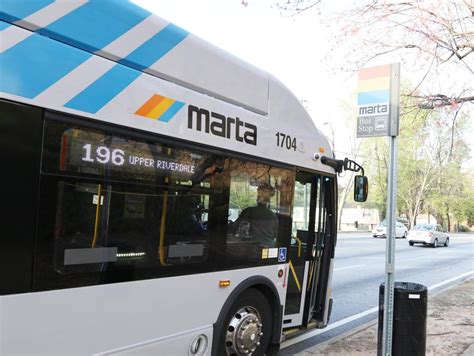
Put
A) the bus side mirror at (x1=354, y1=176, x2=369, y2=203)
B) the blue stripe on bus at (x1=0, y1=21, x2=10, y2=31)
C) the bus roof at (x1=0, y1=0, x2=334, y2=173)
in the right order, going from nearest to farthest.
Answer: the blue stripe on bus at (x1=0, y1=21, x2=10, y2=31)
the bus roof at (x1=0, y1=0, x2=334, y2=173)
the bus side mirror at (x1=354, y1=176, x2=369, y2=203)

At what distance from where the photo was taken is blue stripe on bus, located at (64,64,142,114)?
306 centimetres

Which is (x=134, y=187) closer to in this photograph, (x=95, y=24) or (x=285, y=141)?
(x=95, y=24)

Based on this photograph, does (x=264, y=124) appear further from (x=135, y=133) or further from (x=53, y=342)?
(x=53, y=342)

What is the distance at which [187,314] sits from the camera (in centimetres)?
388

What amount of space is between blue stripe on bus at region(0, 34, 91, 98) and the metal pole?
3024 millimetres

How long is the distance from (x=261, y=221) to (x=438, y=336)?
331 centimetres

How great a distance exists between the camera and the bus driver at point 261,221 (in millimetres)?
4691

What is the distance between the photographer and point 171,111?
3732 millimetres

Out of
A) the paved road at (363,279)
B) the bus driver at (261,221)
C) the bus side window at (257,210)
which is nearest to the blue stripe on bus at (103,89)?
the bus side window at (257,210)

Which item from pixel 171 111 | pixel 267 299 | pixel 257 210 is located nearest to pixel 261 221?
pixel 257 210

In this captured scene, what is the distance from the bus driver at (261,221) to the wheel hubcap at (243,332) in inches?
28.8

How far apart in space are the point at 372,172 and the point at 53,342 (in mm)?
54012

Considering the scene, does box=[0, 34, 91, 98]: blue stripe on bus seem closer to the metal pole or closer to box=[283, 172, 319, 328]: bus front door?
the metal pole

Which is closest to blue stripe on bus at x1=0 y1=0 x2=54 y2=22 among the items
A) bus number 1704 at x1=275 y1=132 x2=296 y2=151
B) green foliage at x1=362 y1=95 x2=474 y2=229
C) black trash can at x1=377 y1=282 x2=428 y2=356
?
bus number 1704 at x1=275 y1=132 x2=296 y2=151
